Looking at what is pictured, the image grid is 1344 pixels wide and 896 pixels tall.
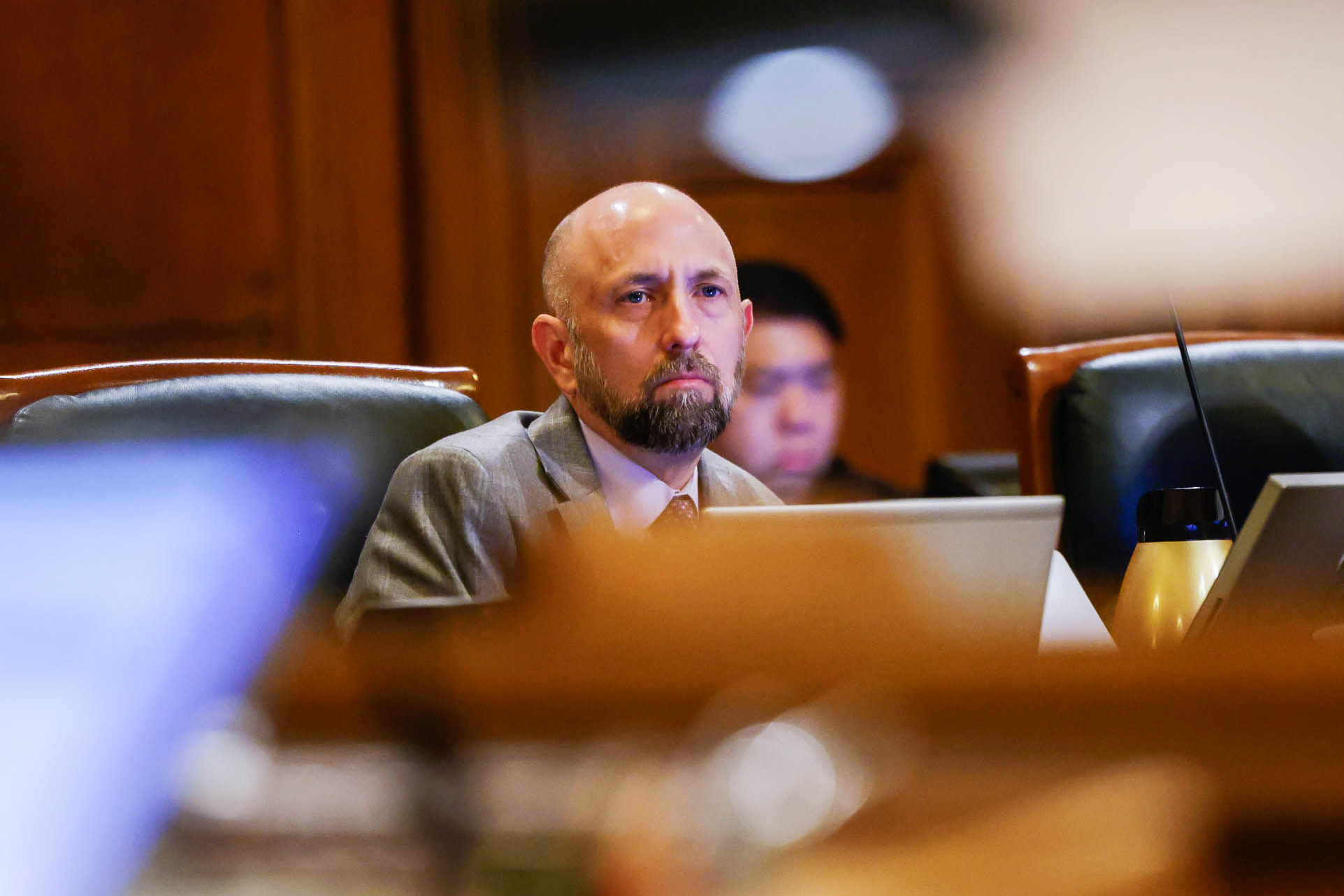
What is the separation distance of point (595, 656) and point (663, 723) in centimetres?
2

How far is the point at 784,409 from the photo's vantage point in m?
2.73

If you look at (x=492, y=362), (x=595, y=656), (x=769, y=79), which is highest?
(x=769, y=79)

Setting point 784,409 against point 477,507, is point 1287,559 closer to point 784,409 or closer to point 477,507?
point 477,507

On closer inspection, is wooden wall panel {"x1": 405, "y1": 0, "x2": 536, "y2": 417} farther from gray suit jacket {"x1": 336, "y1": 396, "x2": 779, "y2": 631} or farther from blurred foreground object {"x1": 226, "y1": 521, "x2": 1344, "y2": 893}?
blurred foreground object {"x1": 226, "y1": 521, "x2": 1344, "y2": 893}

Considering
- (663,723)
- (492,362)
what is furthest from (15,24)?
(663,723)

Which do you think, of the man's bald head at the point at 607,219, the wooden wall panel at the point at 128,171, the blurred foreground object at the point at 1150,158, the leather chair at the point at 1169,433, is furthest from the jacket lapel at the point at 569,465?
the blurred foreground object at the point at 1150,158

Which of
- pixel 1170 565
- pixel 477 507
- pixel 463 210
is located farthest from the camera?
pixel 463 210

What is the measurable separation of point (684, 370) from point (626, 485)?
14 centimetres

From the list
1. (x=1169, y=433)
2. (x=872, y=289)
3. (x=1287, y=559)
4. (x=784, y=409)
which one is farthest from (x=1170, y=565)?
(x=872, y=289)

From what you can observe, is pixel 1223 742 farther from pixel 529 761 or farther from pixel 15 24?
pixel 15 24

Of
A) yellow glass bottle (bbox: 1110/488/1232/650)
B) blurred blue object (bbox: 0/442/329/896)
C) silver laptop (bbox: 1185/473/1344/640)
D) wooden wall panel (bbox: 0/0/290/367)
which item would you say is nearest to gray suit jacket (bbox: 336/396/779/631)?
yellow glass bottle (bbox: 1110/488/1232/650)

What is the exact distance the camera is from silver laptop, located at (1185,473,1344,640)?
58 centimetres

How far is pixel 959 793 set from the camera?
0.25m

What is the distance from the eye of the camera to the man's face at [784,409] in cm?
259
